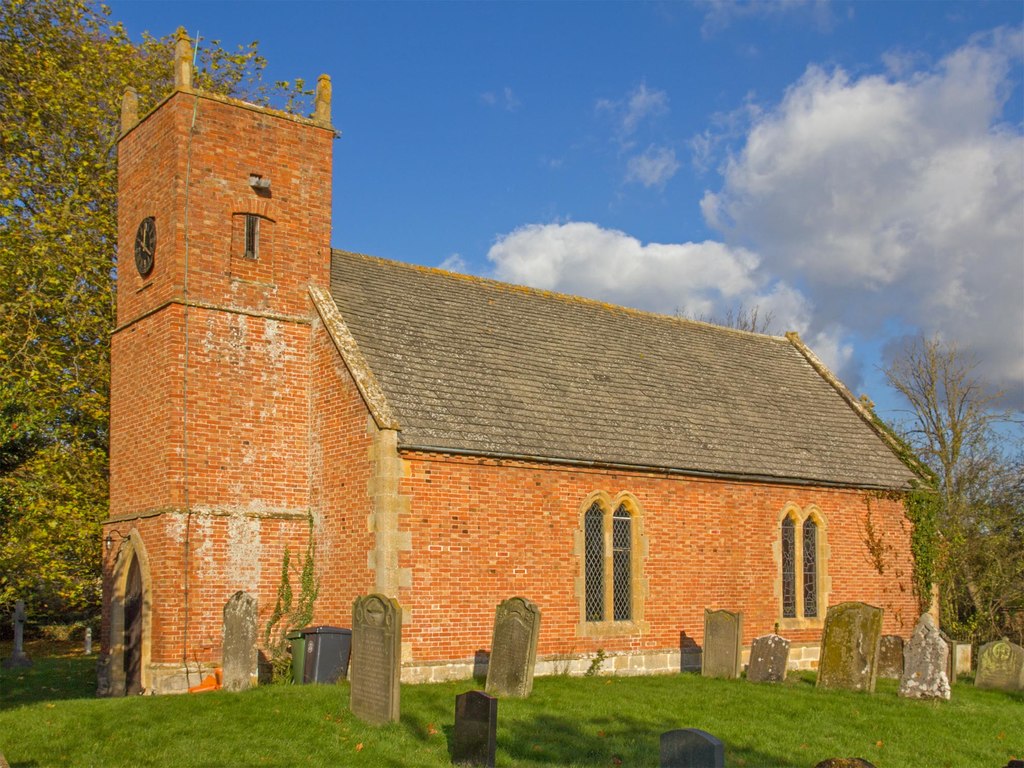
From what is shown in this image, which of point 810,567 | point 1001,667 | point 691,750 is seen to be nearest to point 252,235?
point 810,567

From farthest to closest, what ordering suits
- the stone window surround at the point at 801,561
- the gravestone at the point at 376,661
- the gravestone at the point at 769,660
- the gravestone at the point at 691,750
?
the stone window surround at the point at 801,561 → the gravestone at the point at 769,660 → the gravestone at the point at 376,661 → the gravestone at the point at 691,750

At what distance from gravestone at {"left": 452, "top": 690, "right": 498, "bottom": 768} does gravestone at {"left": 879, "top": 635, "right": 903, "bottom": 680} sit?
35.7ft

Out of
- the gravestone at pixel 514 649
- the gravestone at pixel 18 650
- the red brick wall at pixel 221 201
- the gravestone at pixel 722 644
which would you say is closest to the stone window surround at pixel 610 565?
the gravestone at pixel 722 644

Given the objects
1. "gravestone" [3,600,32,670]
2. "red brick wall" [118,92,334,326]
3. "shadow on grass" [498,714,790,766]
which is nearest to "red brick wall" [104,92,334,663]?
"red brick wall" [118,92,334,326]

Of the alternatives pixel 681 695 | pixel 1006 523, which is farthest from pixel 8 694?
pixel 1006 523

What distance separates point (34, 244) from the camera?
24.5m

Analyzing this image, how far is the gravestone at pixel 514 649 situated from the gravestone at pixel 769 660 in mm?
4923

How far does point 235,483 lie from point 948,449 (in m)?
20.2

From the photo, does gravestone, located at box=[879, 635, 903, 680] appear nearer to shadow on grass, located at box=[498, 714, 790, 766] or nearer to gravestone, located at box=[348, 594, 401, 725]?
shadow on grass, located at box=[498, 714, 790, 766]

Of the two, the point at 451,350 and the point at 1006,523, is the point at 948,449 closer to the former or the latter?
the point at 1006,523

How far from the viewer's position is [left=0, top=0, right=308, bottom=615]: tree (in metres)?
23.8

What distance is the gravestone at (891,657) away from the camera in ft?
66.5

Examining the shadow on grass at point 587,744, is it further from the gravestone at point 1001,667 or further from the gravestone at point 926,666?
the gravestone at point 1001,667

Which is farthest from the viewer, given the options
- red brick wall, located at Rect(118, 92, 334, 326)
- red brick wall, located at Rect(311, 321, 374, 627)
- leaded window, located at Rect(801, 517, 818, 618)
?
leaded window, located at Rect(801, 517, 818, 618)
